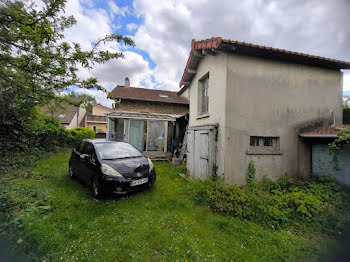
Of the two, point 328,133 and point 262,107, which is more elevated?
point 262,107

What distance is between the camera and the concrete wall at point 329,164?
443cm

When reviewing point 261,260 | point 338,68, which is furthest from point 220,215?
point 338,68

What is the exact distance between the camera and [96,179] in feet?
13.2

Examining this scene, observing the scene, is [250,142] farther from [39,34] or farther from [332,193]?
[39,34]

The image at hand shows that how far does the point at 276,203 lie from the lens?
12.1 feet

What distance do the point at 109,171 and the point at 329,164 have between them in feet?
23.0

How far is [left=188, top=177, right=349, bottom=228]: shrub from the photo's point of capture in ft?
11.0

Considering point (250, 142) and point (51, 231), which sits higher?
point (250, 142)

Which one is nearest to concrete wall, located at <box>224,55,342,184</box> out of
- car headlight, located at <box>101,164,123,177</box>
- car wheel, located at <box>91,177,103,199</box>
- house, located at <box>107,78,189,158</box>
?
car headlight, located at <box>101,164,123,177</box>

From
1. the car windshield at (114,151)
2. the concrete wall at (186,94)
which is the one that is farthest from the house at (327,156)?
the concrete wall at (186,94)

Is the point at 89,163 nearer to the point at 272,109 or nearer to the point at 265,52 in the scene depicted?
the point at 272,109

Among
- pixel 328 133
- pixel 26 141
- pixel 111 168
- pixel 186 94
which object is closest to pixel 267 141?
pixel 328 133

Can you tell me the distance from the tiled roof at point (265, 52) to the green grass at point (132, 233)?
4.89 metres

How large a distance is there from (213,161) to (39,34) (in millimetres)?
5393
